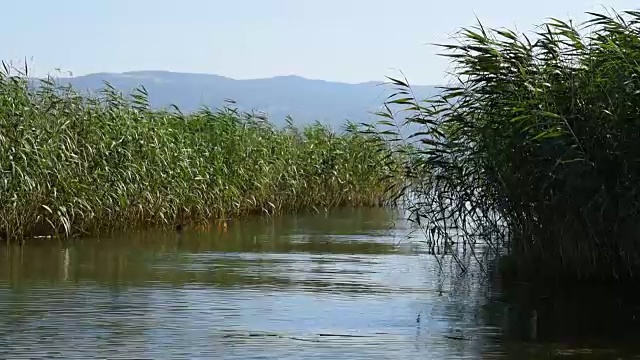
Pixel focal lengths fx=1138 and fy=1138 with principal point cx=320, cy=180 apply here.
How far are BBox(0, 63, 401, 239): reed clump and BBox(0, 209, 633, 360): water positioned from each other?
50 centimetres

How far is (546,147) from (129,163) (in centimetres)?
634

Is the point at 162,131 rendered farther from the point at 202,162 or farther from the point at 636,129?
the point at 636,129

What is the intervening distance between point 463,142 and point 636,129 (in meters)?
1.62

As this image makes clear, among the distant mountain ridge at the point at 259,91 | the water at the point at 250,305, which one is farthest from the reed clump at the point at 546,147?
the distant mountain ridge at the point at 259,91

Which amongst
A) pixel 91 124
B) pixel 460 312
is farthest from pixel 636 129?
pixel 91 124

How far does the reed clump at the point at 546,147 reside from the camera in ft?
28.7

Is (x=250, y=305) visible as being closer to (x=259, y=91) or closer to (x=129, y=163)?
(x=129, y=163)

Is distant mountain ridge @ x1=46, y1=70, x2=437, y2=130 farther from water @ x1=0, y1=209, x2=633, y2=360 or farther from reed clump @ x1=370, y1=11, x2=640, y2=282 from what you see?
reed clump @ x1=370, y1=11, x2=640, y2=282

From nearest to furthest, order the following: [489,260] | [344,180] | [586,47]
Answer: [586,47]
[489,260]
[344,180]

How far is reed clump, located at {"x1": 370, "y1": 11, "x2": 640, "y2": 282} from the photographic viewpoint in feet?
28.7

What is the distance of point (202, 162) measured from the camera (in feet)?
51.5

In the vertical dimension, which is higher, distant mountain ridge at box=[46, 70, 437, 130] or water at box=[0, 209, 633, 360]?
distant mountain ridge at box=[46, 70, 437, 130]

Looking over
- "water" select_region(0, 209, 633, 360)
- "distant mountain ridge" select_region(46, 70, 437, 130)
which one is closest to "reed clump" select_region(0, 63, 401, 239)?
"water" select_region(0, 209, 633, 360)

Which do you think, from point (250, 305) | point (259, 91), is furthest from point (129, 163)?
point (259, 91)
